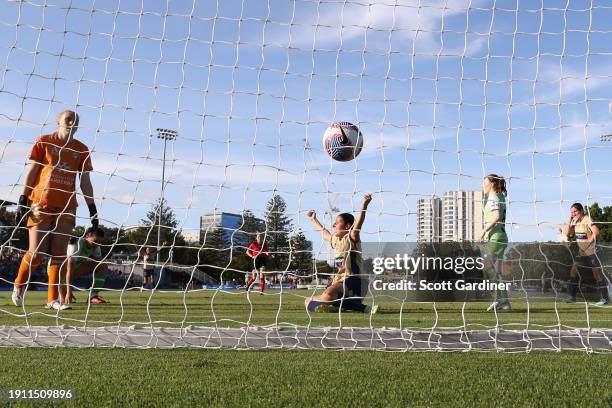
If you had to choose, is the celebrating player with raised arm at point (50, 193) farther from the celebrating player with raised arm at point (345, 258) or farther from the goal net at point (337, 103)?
the celebrating player with raised arm at point (345, 258)

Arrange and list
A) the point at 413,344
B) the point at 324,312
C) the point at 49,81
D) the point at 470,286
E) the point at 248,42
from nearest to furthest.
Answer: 1. the point at 413,344
2. the point at 49,81
3. the point at 248,42
4. the point at 324,312
5. the point at 470,286

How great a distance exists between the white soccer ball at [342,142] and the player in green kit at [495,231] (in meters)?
1.41

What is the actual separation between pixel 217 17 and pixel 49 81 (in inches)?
62.5

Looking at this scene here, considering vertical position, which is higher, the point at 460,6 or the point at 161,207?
the point at 460,6

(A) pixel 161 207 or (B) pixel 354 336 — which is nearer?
(B) pixel 354 336

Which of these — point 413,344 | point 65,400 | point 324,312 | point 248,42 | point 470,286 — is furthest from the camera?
point 470,286

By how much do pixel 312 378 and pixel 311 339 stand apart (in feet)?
4.55

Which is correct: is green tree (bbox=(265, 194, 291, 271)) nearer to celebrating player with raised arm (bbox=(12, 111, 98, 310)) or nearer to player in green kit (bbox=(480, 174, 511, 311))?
celebrating player with raised arm (bbox=(12, 111, 98, 310))

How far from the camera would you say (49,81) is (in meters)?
5.21

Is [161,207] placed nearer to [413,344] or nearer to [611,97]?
[413,344]

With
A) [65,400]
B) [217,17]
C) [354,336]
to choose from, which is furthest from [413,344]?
[217,17]

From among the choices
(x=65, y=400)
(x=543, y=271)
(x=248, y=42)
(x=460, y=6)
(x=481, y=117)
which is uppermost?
(x=460, y=6)

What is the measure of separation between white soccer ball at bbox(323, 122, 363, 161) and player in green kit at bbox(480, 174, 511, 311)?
55.6 inches

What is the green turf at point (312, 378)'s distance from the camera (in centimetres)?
259
